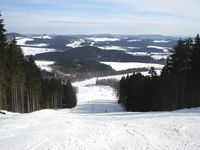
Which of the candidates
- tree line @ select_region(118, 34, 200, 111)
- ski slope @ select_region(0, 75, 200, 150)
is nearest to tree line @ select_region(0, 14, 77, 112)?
tree line @ select_region(118, 34, 200, 111)

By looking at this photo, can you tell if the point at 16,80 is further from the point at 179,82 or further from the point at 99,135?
the point at 99,135

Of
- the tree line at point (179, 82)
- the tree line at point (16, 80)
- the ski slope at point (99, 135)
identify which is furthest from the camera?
the tree line at point (179, 82)

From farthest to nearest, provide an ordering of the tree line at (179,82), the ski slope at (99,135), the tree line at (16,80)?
the tree line at (179,82) < the tree line at (16,80) < the ski slope at (99,135)

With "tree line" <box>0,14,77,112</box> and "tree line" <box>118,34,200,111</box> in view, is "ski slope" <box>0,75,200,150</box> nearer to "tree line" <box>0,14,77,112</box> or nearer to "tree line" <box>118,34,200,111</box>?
"tree line" <box>0,14,77,112</box>

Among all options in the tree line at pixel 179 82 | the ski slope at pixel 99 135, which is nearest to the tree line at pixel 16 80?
the tree line at pixel 179 82

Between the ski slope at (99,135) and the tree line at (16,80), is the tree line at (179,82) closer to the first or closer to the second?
the tree line at (16,80)

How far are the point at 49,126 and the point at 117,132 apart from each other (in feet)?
13.5

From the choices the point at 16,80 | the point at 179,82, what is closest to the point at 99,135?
the point at 16,80

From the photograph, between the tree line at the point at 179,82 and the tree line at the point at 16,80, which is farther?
the tree line at the point at 179,82

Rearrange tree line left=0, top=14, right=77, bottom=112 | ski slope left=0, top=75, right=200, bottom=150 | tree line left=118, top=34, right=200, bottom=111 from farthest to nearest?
tree line left=118, top=34, right=200, bottom=111 → tree line left=0, top=14, right=77, bottom=112 → ski slope left=0, top=75, right=200, bottom=150

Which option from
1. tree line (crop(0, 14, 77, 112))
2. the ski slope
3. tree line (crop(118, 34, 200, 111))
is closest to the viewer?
the ski slope

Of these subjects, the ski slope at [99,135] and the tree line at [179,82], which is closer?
the ski slope at [99,135]

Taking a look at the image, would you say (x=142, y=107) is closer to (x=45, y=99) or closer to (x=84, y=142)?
(x=45, y=99)

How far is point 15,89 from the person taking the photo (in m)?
47.1
